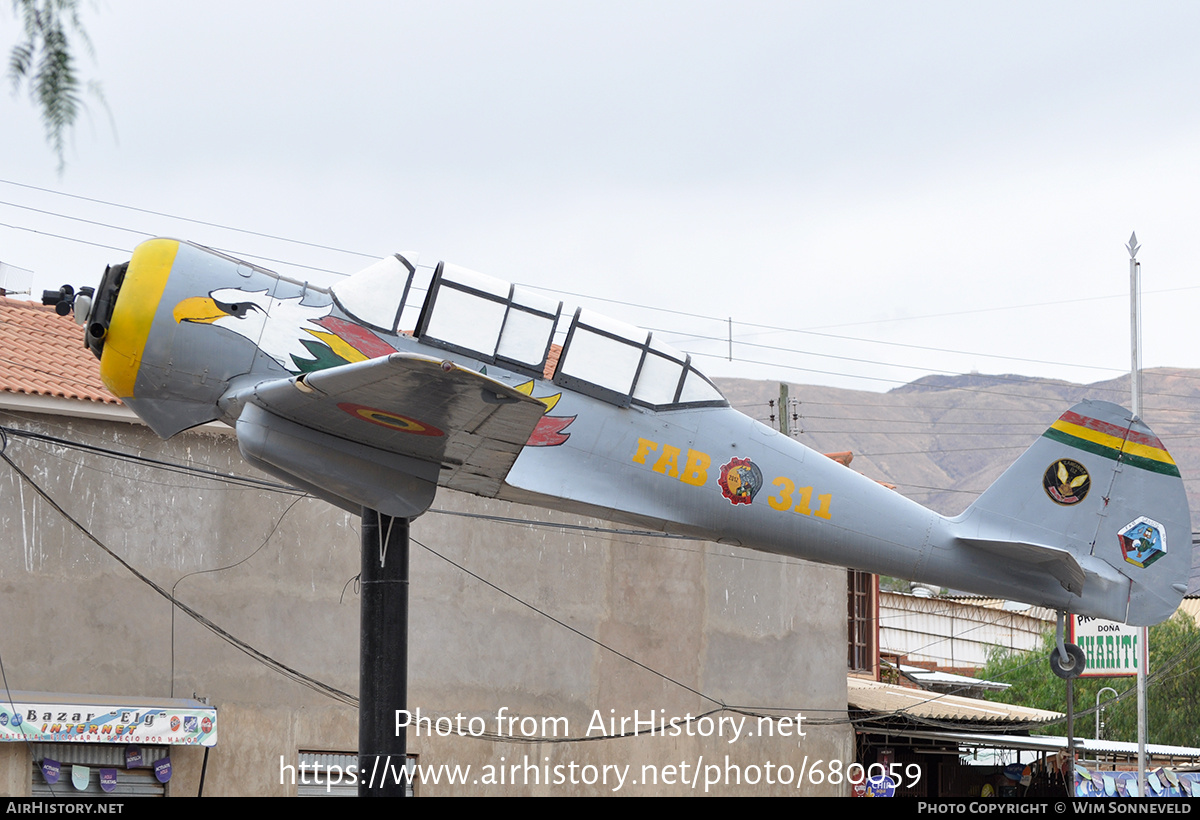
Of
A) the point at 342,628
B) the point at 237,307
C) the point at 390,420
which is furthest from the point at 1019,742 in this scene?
the point at 237,307

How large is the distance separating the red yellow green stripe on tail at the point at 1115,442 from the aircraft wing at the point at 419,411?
5.10 metres

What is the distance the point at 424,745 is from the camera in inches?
685

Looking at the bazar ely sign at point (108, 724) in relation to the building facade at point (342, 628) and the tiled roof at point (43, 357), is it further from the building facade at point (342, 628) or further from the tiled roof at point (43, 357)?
the tiled roof at point (43, 357)

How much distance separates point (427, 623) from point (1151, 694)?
101ft

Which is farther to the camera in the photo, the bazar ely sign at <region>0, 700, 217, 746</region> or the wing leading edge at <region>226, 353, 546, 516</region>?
the bazar ely sign at <region>0, 700, 217, 746</region>

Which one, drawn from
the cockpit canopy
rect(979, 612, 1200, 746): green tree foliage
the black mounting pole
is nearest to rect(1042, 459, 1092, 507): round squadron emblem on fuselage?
the cockpit canopy

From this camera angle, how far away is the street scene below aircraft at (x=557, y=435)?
9070mm

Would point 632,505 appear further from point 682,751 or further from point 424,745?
point 682,751

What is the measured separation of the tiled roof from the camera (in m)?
15.5

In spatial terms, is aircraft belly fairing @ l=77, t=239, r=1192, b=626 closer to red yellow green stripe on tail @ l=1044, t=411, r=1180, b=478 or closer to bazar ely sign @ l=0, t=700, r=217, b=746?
red yellow green stripe on tail @ l=1044, t=411, r=1180, b=478

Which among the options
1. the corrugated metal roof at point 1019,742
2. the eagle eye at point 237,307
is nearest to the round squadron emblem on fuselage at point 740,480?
the eagle eye at point 237,307

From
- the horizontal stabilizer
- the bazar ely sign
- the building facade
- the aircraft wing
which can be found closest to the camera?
the aircraft wing

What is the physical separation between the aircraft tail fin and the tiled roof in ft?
35.4
